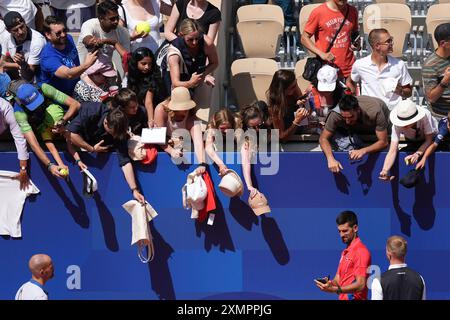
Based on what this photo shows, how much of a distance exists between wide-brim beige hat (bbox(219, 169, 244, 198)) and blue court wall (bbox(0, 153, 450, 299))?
0.42ft

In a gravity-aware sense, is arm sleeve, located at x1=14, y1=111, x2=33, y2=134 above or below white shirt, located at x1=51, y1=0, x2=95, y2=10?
below

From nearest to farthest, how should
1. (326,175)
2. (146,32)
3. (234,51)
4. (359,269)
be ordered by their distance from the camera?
(359,269)
(326,175)
(146,32)
(234,51)

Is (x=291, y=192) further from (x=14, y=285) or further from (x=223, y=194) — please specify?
(x=14, y=285)

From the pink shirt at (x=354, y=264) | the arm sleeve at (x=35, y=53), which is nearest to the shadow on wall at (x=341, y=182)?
the pink shirt at (x=354, y=264)

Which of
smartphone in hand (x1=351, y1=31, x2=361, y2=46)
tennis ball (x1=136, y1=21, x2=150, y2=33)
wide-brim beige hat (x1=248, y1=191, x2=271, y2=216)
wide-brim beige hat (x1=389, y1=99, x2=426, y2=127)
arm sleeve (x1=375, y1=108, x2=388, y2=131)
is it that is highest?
tennis ball (x1=136, y1=21, x2=150, y2=33)

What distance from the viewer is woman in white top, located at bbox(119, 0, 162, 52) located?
505 inches

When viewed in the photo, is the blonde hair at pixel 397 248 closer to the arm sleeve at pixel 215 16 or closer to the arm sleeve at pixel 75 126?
the arm sleeve at pixel 75 126

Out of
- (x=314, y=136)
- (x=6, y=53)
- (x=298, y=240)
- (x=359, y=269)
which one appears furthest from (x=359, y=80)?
(x=6, y=53)

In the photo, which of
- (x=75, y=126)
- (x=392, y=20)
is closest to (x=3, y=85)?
(x=75, y=126)

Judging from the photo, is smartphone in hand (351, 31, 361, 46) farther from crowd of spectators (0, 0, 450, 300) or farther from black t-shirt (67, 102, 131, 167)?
black t-shirt (67, 102, 131, 167)

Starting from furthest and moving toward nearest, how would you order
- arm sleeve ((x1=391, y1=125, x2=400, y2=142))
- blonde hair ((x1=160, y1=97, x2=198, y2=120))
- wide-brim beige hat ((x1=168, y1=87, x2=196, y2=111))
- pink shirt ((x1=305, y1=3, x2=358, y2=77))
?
pink shirt ((x1=305, y1=3, x2=358, y2=77))
blonde hair ((x1=160, y1=97, x2=198, y2=120))
wide-brim beige hat ((x1=168, y1=87, x2=196, y2=111))
arm sleeve ((x1=391, y1=125, x2=400, y2=142))

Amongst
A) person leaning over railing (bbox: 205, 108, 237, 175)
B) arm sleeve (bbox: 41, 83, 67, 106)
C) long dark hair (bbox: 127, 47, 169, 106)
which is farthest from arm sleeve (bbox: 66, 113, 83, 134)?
person leaning over railing (bbox: 205, 108, 237, 175)

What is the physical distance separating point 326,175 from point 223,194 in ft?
2.85

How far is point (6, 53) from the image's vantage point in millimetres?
12406
